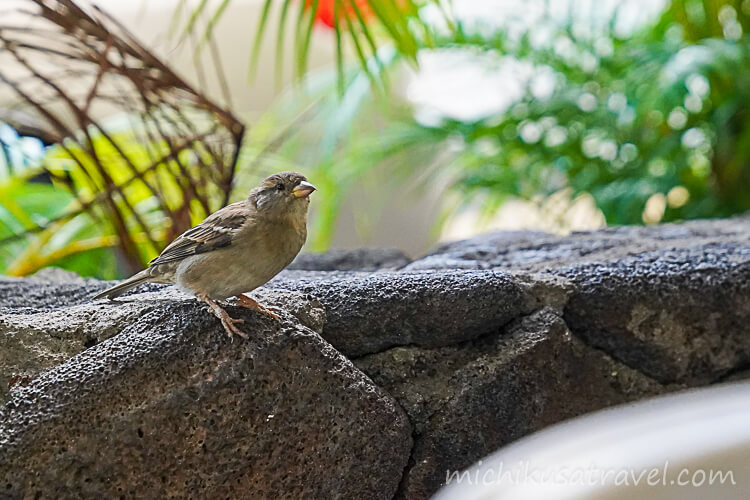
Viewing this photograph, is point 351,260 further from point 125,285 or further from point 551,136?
point 551,136

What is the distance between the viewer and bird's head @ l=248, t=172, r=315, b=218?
1237 mm

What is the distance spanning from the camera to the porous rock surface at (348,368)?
3.61 feet

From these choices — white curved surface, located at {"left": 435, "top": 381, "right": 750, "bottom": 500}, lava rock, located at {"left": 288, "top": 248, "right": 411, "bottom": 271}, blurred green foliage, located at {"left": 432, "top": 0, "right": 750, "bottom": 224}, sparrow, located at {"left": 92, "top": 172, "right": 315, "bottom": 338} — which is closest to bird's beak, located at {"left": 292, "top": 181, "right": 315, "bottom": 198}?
sparrow, located at {"left": 92, "top": 172, "right": 315, "bottom": 338}

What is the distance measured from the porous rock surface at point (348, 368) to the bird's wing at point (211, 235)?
3.2 inches

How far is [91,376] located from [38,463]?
5.2 inches

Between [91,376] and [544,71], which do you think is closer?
[91,376]

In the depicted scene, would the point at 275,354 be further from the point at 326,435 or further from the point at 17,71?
the point at 17,71

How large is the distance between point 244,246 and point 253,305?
4.2 inches

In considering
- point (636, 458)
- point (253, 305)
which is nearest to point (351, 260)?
point (253, 305)

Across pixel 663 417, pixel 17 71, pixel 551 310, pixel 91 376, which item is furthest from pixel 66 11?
pixel 17 71

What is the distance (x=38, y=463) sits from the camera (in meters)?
1.06

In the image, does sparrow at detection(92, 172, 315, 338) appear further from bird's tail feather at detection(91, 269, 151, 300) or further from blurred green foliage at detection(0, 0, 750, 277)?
blurred green foliage at detection(0, 0, 750, 277)

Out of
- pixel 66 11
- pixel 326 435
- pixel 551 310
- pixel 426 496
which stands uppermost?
pixel 66 11

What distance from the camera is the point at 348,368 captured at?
1.25m
